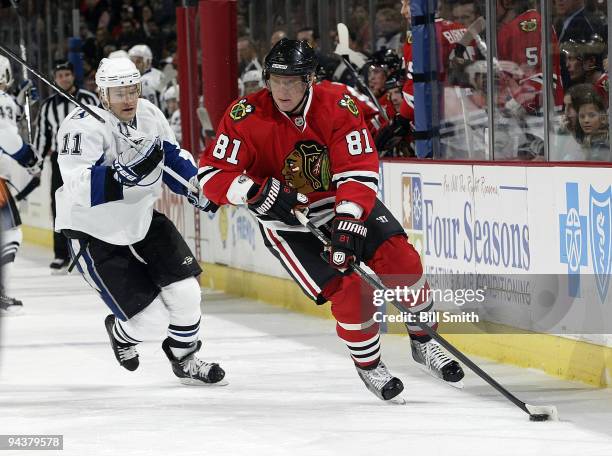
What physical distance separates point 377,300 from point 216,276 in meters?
4.49

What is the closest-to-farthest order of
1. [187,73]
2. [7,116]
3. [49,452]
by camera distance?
[49,452] < [7,116] < [187,73]

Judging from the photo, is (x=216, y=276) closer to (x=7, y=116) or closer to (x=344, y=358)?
(x=7, y=116)

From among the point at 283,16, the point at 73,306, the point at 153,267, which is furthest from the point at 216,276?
the point at 153,267

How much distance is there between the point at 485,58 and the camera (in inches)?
278

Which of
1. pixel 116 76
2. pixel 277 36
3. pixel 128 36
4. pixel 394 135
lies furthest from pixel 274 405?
pixel 128 36

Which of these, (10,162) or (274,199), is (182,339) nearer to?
(274,199)

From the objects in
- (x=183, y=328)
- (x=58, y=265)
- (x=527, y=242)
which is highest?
(x=527, y=242)

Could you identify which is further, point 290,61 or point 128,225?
point 128,225

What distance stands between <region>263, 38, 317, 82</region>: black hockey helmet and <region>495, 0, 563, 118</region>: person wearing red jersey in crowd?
1.53 m

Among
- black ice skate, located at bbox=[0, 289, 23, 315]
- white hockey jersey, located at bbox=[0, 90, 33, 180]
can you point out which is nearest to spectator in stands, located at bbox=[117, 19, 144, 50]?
black ice skate, located at bbox=[0, 289, 23, 315]

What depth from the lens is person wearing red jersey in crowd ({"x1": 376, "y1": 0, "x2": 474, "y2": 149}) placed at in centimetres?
750

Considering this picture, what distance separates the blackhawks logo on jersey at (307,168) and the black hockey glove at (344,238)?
0.87 ft

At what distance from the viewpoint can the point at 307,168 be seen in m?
5.40

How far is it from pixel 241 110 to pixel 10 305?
163 inches
